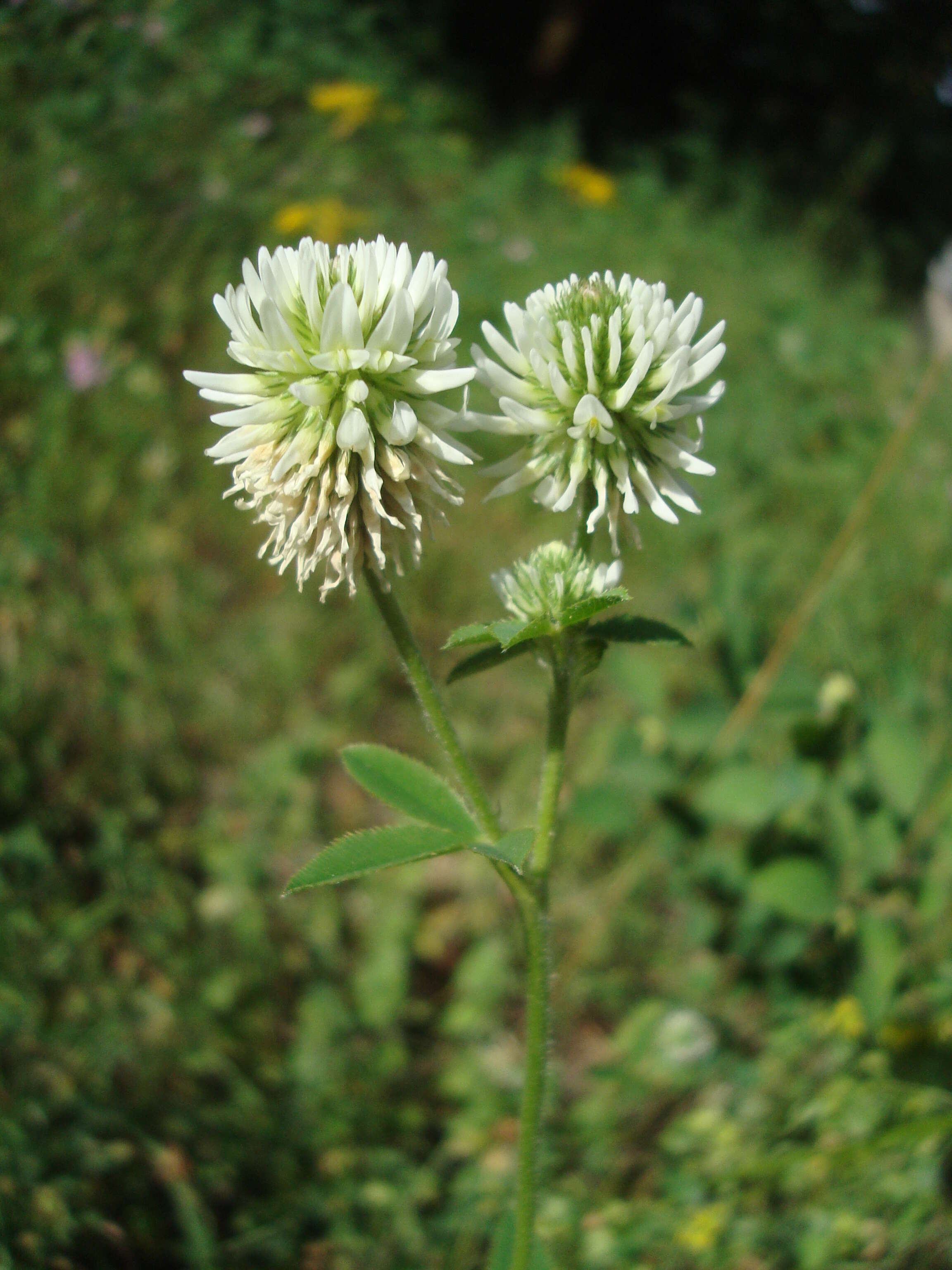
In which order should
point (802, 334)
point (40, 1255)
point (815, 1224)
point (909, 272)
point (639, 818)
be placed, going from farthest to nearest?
point (909, 272) < point (802, 334) < point (639, 818) < point (815, 1224) < point (40, 1255)

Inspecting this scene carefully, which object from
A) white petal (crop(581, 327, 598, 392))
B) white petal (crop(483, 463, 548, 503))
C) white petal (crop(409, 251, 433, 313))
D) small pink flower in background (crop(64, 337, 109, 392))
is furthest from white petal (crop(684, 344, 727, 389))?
small pink flower in background (crop(64, 337, 109, 392))

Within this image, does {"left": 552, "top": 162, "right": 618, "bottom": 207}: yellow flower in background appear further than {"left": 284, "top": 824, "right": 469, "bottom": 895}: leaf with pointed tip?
Yes

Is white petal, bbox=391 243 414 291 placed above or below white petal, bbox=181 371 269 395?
above

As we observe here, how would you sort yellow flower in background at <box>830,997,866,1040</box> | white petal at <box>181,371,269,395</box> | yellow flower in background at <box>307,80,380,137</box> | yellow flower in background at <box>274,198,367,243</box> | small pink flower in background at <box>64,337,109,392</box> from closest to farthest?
white petal at <box>181,371,269,395</box> < yellow flower in background at <box>830,997,866,1040</box> < small pink flower in background at <box>64,337,109,392</box> < yellow flower in background at <box>274,198,367,243</box> < yellow flower in background at <box>307,80,380,137</box>

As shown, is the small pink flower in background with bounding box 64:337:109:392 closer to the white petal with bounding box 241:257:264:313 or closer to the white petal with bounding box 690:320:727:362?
the white petal with bounding box 241:257:264:313

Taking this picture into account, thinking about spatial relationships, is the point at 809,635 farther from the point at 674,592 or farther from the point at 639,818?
the point at 639,818

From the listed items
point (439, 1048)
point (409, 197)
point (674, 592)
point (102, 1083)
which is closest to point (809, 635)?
point (674, 592)

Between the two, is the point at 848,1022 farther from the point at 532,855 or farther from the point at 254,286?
the point at 254,286

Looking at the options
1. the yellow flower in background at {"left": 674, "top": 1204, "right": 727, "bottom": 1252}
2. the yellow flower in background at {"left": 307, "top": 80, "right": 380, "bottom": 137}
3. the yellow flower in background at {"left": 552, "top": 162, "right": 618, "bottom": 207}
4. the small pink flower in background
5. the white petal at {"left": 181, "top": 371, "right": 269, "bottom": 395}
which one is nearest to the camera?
the white petal at {"left": 181, "top": 371, "right": 269, "bottom": 395}
